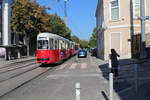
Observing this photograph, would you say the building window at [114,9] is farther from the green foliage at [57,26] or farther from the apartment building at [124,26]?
the green foliage at [57,26]

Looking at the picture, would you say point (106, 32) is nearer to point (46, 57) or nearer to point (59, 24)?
point (46, 57)

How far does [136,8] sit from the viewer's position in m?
20.3

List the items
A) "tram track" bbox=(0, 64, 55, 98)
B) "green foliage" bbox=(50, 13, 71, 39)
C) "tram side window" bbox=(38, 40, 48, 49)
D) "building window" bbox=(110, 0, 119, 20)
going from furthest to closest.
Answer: "green foliage" bbox=(50, 13, 71, 39) → "building window" bbox=(110, 0, 119, 20) → "tram side window" bbox=(38, 40, 48, 49) → "tram track" bbox=(0, 64, 55, 98)

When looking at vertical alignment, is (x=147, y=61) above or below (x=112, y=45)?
below

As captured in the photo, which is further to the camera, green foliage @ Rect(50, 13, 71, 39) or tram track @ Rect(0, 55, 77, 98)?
green foliage @ Rect(50, 13, 71, 39)

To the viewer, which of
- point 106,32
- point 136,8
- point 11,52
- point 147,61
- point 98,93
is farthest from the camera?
point 11,52

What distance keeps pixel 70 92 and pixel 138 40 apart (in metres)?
13.2

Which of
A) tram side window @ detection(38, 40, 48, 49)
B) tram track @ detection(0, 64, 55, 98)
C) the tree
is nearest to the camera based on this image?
tram track @ detection(0, 64, 55, 98)

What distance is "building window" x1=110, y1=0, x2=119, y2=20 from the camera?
69.6ft

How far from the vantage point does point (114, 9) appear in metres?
21.5

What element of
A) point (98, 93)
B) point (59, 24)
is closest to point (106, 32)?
point (98, 93)

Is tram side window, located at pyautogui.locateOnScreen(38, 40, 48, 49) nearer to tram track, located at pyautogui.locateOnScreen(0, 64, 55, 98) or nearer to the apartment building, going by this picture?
tram track, located at pyautogui.locateOnScreen(0, 64, 55, 98)

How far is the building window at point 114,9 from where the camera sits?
2122 cm

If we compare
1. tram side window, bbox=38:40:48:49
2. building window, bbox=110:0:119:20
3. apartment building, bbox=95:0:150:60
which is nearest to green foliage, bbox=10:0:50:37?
building window, bbox=110:0:119:20
